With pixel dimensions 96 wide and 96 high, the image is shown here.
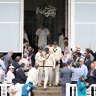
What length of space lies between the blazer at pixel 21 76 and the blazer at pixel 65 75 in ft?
4.81

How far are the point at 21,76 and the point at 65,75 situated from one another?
5.66 feet

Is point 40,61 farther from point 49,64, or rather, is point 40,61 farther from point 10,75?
point 10,75

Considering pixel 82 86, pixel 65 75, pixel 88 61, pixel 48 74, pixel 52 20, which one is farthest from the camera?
pixel 52 20

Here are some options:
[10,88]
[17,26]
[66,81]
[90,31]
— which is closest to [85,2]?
[90,31]

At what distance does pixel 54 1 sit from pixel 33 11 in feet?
4.11

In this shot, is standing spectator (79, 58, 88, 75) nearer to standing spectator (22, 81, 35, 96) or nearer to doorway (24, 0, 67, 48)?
standing spectator (22, 81, 35, 96)

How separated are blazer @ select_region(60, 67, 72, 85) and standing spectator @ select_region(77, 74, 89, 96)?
5.31ft

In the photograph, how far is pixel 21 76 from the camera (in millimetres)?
23219

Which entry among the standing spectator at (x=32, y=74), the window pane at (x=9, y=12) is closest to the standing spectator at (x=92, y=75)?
the standing spectator at (x=32, y=74)

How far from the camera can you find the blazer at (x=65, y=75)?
75.9 feet

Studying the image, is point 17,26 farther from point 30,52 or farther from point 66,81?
point 66,81

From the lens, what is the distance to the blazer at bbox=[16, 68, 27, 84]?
76.1ft

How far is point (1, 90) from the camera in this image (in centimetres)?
2297

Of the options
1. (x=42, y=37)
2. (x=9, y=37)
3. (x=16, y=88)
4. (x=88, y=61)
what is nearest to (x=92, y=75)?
(x=88, y=61)
